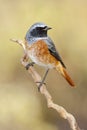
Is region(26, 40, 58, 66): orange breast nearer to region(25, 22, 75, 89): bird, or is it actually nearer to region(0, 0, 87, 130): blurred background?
region(25, 22, 75, 89): bird

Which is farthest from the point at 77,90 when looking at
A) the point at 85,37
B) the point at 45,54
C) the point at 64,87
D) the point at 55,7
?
the point at 45,54

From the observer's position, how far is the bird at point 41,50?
1.42 metres

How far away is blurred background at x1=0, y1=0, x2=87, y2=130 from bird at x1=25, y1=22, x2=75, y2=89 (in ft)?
3.97

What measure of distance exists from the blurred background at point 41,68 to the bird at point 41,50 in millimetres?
1210

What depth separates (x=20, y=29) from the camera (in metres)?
2.93

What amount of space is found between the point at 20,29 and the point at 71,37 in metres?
0.29

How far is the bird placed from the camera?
1416 millimetres

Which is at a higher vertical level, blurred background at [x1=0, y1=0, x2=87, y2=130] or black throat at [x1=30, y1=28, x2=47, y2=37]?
black throat at [x1=30, y1=28, x2=47, y2=37]

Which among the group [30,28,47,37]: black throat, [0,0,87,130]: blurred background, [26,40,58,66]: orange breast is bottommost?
[0,0,87,130]: blurred background

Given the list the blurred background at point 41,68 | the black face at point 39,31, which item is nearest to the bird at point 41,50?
the black face at point 39,31

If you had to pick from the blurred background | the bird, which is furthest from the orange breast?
the blurred background

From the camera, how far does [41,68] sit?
2.81 metres

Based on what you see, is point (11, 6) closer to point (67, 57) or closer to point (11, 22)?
point (11, 22)

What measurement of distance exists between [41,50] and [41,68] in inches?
52.8
